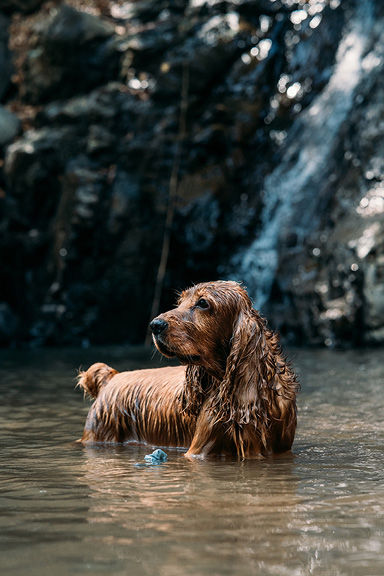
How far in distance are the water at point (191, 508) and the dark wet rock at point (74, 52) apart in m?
19.9

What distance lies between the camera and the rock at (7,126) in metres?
24.8

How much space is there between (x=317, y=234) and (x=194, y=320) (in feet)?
48.0

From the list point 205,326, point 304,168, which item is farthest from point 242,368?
point 304,168

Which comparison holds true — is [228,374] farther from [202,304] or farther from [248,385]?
[202,304]

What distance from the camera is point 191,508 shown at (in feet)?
12.4

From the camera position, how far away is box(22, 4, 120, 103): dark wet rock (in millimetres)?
25109

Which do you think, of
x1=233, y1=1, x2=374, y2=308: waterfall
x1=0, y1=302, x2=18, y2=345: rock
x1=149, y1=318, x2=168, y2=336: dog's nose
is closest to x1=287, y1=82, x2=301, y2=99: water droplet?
x1=233, y1=1, x2=374, y2=308: waterfall

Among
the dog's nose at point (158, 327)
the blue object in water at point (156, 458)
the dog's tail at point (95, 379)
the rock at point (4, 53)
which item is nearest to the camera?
the dog's nose at point (158, 327)

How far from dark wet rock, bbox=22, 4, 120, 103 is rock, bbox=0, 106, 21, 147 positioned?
1486 millimetres

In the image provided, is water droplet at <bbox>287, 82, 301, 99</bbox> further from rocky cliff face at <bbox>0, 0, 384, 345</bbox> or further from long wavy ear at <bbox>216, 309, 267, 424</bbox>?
long wavy ear at <bbox>216, 309, 267, 424</bbox>

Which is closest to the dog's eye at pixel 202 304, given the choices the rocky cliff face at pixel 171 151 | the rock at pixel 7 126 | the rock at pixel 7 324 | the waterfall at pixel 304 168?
the waterfall at pixel 304 168

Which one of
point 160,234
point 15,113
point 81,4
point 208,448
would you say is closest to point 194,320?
point 208,448

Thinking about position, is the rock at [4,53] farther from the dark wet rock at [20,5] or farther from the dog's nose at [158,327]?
the dog's nose at [158,327]

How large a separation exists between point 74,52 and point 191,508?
23.4 metres
